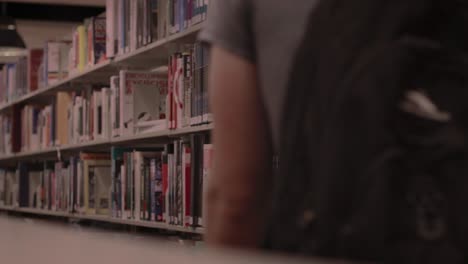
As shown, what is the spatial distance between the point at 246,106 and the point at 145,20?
3.11m

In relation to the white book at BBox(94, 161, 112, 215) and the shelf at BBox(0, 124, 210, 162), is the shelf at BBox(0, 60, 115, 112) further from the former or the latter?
the white book at BBox(94, 161, 112, 215)

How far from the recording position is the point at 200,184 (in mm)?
3570

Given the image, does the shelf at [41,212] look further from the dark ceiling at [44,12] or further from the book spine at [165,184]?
the dark ceiling at [44,12]

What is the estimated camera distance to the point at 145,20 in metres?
4.19

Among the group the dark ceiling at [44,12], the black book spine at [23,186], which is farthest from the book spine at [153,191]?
the dark ceiling at [44,12]

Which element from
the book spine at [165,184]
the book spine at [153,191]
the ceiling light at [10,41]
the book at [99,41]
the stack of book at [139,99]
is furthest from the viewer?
the ceiling light at [10,41]

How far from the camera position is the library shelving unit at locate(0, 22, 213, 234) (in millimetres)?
3696

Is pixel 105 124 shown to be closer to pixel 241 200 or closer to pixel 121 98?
pixel 121 98

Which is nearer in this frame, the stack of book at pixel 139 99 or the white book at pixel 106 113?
the stack of book at pixel 139 99

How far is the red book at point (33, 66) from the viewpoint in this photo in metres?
6.50

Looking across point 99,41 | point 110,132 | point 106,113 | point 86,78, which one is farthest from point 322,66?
point 86,78

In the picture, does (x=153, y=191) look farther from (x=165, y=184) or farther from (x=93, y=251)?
(x=93, y=251)

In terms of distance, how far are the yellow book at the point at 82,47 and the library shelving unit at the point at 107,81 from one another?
8 centimetres

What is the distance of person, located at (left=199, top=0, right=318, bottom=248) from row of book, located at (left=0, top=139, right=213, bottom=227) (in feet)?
7.37
